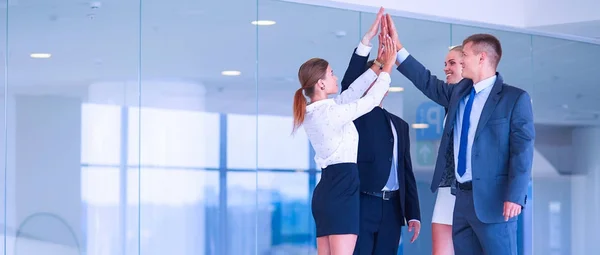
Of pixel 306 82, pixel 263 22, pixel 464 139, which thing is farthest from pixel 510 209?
pixel 263 22

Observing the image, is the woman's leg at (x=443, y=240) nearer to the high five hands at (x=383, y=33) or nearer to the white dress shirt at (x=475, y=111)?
the white dress shirt at (x=475, y=111)

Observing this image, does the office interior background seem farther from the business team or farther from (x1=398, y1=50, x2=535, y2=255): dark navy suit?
(x1=398, y1=50, x2=535, y2=255): dark navy suit

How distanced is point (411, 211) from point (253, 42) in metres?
2.06

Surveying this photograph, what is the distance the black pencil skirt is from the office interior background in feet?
5.74

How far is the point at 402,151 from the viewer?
5.09 m

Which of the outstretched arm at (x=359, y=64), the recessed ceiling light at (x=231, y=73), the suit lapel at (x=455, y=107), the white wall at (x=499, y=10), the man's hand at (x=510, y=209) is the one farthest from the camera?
the white wall at (x=499, y=10)

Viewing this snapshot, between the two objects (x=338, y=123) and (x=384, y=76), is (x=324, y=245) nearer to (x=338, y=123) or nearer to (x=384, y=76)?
(x=338, y=123)

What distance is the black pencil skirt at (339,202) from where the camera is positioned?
4.70 metres

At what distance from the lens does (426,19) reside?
7.61 meters

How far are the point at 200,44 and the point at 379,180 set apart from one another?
1.95 metres

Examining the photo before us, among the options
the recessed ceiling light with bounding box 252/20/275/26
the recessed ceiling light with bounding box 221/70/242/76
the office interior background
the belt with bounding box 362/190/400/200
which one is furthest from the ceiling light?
the belt with bounding box 362/190/400/200

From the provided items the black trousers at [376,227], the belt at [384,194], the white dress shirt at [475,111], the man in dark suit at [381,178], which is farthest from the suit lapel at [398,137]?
the white dress shirt at [475,111]

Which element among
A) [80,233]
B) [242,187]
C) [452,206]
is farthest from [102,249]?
[452,206]

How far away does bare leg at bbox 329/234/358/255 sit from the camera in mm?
4676
